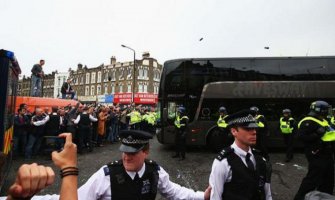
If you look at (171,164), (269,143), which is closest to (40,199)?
(171,164)

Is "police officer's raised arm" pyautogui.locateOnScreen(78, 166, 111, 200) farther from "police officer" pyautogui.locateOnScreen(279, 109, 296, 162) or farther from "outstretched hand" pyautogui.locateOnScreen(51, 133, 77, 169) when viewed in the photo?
"police officer" pyautogui.locateOnScreen(279, 109, 296, 162)

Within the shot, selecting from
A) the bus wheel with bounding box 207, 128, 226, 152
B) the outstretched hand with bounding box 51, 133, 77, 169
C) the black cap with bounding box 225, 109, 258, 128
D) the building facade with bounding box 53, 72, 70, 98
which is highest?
the building facade with bounding box 53, 72, 70, 98

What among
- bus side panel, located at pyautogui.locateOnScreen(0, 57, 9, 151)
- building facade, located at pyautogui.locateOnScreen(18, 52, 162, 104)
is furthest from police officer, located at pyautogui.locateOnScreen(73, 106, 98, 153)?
building facade, located at pyautogui.locateOnScreen(18, 52, 162, 104)

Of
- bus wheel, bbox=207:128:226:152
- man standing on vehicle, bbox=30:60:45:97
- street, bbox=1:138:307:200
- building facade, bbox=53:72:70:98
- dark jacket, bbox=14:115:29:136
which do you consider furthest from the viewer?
building facade, bbox=53:72:70:98

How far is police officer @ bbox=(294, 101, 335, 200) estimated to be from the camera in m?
4.86

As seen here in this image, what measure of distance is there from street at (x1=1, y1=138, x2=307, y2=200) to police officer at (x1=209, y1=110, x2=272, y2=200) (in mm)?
3768

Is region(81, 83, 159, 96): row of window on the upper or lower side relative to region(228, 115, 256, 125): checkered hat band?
upper

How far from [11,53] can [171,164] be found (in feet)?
20.0

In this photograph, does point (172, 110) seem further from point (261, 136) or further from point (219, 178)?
point (219, 178)

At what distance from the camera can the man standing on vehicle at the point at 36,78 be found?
13395 millimetres

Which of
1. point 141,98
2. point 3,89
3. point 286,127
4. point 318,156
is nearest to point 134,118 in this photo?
point 286,127

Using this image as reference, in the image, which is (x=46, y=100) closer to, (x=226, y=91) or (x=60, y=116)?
(x=60, y=116)

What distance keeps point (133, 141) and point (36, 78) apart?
12.4 m

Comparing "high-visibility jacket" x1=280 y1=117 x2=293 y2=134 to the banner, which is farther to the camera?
the banner
